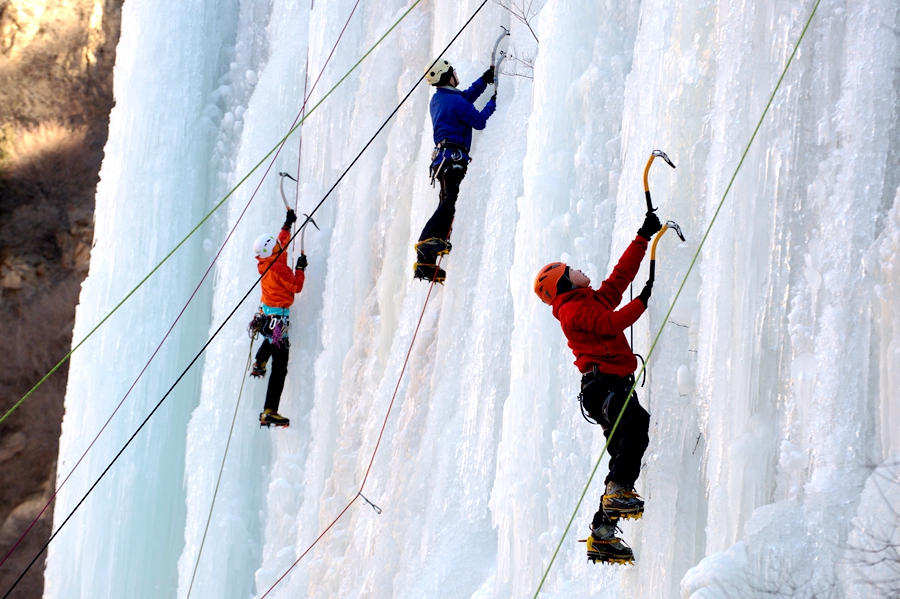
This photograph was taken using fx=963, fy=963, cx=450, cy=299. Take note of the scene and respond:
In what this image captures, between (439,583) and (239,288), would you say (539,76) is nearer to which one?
(439,583)

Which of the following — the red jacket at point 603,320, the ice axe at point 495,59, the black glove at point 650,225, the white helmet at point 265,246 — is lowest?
the red jacket at point 603,320

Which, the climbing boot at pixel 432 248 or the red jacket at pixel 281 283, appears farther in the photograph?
the red jacket at pixel 281 283

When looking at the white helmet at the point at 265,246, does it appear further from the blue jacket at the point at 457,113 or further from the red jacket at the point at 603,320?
the red jacket at the point at 603,320

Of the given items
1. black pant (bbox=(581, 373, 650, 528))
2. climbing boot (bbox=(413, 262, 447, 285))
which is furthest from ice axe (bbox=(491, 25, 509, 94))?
black pant (bbox=(581, 373, 650, 528))

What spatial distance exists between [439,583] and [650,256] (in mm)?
2409

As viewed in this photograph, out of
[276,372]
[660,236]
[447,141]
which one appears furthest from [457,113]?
[276,372]

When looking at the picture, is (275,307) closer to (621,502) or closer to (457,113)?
(457,113)

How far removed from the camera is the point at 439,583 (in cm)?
518

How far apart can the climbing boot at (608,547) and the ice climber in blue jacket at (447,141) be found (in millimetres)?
2326

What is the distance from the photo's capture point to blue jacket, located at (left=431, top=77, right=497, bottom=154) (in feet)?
17.8

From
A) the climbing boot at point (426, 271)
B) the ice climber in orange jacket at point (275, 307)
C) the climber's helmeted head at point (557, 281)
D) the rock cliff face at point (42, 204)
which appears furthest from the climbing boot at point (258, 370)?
the rock cliff face at point (42, 204)

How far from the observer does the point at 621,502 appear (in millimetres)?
3424

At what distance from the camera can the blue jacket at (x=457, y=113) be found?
17.8ft

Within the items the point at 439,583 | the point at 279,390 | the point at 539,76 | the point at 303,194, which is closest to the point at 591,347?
the point at 539,76
